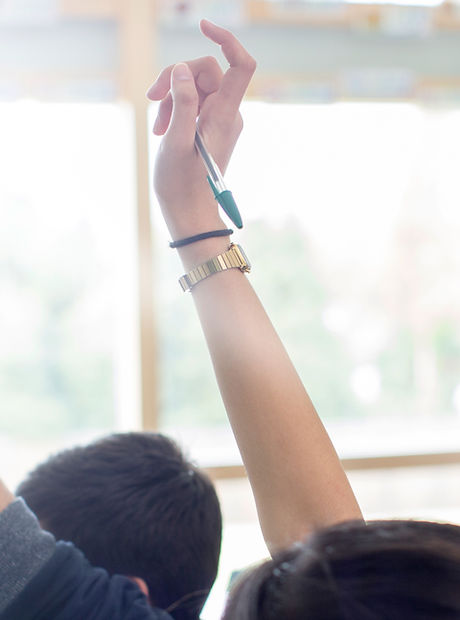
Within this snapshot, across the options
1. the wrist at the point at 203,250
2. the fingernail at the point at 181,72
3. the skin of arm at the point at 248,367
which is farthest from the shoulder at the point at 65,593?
the fingernail at the point at 181,72

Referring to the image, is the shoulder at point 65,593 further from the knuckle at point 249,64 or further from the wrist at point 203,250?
the knuckle at point 249,64

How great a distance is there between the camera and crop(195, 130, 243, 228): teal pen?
599mm

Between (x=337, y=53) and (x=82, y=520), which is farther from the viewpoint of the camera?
(x=337, y=53)

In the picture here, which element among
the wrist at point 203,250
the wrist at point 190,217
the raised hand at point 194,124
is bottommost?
the wrist at point 203,250

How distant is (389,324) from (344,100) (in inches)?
29.1

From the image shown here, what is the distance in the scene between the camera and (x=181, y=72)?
22.7 inches

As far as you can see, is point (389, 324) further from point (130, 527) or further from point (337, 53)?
point (130, 527)

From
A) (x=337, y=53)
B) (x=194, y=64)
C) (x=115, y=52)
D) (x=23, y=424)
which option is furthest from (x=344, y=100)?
(x=194, y=64)

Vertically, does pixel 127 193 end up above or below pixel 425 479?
above

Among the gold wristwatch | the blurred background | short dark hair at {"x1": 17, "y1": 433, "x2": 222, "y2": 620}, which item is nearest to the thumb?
the gold wristwatch

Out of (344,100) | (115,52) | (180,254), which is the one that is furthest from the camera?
(344,100)

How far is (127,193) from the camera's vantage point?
210cm

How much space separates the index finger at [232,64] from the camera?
1.96 feet

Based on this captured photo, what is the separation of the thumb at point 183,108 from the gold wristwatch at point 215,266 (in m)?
0.10
